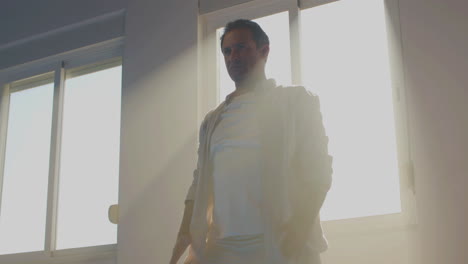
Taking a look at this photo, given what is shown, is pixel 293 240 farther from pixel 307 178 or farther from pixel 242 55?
pixel 242 55

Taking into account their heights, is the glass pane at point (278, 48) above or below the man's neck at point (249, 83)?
above

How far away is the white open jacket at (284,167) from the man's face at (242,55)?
8 centimetres

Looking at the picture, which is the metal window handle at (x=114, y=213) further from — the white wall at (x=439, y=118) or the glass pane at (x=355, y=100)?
the white wall at (x=439, y=118)

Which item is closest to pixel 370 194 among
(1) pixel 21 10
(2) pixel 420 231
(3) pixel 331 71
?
(2) pixel 420 231

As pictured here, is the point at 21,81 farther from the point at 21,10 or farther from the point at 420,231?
the point at 420,231

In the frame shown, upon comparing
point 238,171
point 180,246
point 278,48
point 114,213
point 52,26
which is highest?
point 52,26

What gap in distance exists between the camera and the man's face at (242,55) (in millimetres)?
1894

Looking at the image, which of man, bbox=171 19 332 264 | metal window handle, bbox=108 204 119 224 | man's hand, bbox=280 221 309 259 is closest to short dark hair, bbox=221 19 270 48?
man, bbox=171 19 332 264

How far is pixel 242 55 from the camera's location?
190cm

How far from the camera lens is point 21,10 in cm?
364

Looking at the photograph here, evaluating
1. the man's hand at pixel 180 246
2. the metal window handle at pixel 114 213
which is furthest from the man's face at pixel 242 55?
the metal window handle at pixel 114 213

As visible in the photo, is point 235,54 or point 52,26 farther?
point 52,26

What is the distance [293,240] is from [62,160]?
214 cm

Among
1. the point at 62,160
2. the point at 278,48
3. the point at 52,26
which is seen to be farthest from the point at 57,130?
the point at 278,48
